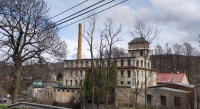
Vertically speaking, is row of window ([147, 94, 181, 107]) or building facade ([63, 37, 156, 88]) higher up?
building facade ([63, 37, 156, 88])

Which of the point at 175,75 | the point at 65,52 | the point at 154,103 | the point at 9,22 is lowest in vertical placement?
the point at 154,103

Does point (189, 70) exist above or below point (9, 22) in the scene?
below

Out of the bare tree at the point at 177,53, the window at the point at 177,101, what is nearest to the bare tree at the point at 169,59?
the bare tree at the point at 177,53

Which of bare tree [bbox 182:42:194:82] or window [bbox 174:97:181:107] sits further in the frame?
bare tree [bbox 182:42:194:82]

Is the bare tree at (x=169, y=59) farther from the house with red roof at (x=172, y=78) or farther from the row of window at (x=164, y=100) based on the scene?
the row of window at (x=164, y=100)

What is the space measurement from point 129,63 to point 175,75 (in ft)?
42.2

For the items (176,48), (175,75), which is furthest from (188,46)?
(175,75)

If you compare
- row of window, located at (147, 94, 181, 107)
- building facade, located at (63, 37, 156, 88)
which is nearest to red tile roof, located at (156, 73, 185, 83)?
building facade, located at (63, 37, 156, 88)

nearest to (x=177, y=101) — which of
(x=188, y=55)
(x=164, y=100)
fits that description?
(x=164, y=100)

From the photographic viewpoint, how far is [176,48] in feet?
218

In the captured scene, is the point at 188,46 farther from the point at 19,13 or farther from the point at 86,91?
the point at 19,13

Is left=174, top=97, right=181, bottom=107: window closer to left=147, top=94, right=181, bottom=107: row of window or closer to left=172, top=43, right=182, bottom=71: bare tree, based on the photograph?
left=147, top=94, right=181, bottom=107: row of window

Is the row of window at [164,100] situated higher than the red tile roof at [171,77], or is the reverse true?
the red tile roof at [171,77]

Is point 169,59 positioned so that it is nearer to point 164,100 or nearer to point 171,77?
point 171,77
